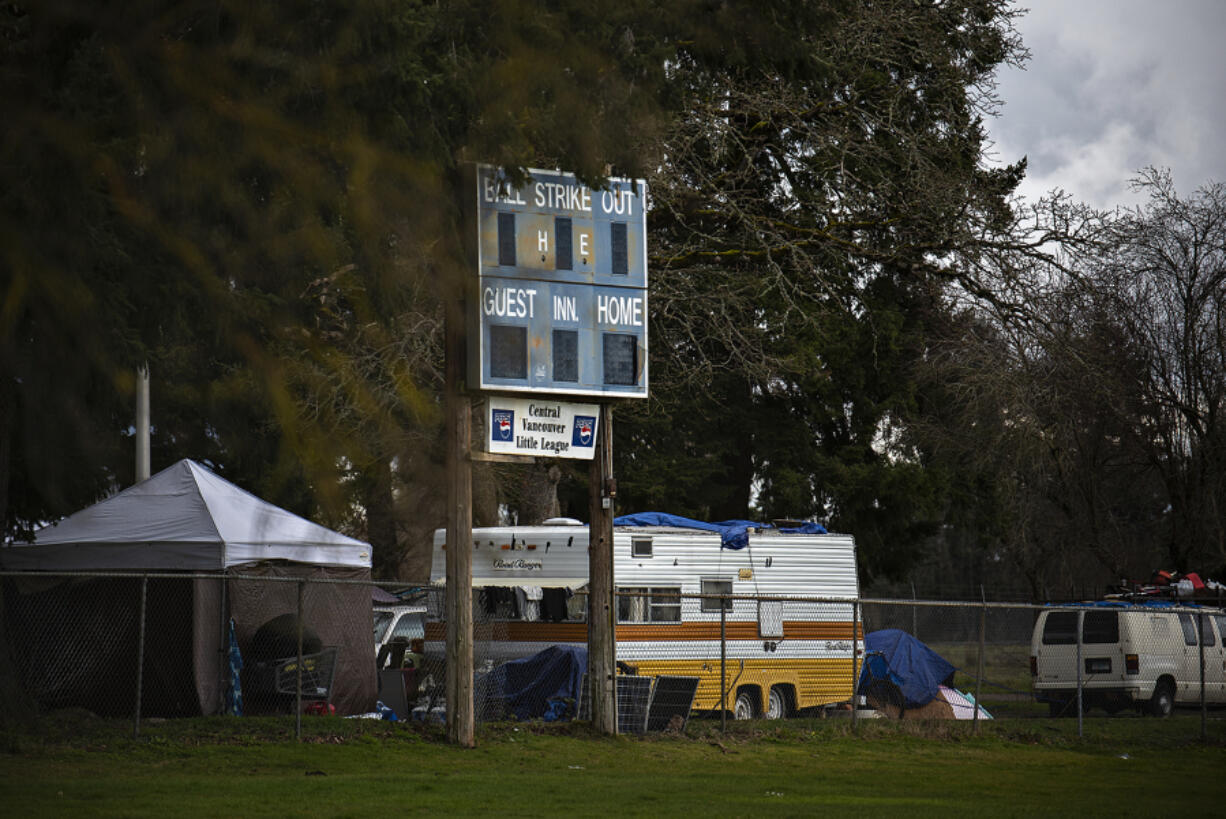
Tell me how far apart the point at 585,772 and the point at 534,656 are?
457cm

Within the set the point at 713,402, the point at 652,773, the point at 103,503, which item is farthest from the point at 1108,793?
the point at 713,402

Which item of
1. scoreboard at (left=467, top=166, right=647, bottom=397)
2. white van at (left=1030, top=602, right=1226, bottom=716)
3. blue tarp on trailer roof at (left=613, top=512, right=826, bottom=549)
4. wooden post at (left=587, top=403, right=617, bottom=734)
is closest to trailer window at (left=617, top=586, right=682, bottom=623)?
blue tarp on trailer roof at (left=613, top=512, right=826, bottom=549)

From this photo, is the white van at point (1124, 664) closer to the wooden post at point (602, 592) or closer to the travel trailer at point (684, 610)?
the travel trailer at point (684, 610)

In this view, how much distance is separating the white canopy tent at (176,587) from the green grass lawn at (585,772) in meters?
1.26

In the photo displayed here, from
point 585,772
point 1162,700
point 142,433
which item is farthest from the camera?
point 1162,700

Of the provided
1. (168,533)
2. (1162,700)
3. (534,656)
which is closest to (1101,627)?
(1162,700)

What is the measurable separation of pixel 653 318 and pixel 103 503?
10.0 m

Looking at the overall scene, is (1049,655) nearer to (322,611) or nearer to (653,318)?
(653,318)

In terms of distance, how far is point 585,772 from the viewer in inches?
565

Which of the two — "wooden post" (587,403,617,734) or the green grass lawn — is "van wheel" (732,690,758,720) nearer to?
the green grass lawn

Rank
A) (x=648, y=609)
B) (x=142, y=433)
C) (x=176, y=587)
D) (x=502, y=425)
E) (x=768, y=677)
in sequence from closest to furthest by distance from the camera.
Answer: (x=502, y=425) < (x=176, y=587) < (x=648, y=609) < (x=768, y=677) < (x=142, y=433)

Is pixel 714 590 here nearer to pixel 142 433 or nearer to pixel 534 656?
pixel 534 656

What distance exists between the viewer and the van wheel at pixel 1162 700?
24.3m

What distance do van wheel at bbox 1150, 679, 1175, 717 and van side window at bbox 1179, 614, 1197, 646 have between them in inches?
39.2
